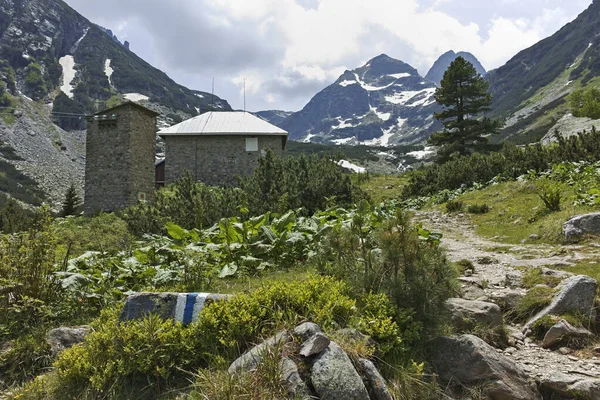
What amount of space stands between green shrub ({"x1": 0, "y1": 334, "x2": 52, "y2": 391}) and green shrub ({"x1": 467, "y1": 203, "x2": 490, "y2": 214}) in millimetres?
12293

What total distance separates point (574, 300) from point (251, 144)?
2635 cm

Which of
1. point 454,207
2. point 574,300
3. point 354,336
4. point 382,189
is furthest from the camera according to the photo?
point 382,189

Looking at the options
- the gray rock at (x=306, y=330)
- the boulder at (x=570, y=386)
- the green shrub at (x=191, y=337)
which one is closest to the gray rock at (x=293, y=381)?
the gray rock at (x=306, y=330)

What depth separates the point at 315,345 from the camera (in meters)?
3.00

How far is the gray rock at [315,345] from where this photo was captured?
2.99m

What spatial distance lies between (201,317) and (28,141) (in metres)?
133

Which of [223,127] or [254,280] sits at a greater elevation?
[223,127]

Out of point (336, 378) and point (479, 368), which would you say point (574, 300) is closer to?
point (479, 368)

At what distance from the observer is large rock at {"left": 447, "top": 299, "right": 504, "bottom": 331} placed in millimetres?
4258

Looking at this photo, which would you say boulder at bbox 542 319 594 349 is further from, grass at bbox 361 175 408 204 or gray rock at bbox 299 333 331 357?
grass at bbox 361 175 408 204

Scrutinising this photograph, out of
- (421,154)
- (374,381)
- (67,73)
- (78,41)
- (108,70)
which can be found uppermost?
(78,41)

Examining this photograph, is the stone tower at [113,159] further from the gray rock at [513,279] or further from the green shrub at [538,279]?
the green shrub at [538,279]

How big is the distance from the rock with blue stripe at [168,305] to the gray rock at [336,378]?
1.17 meters

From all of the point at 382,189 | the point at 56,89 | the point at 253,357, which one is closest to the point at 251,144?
the point at 382,189
